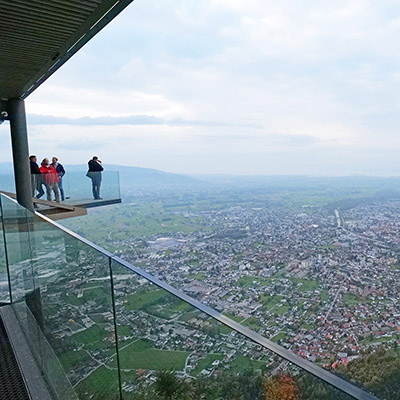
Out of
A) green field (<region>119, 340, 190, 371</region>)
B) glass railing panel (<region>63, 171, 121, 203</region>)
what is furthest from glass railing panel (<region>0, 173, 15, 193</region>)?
green field (<region>119, 340, 190, 371</region>)

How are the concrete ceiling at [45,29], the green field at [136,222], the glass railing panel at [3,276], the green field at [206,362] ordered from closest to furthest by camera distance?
the green field at [206,362] < the concrete ceiling at [45,29] < the glass railing panel at [3,276] < the green field at [136,222]

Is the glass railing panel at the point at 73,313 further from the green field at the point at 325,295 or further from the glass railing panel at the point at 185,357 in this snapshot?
the green field at the point at 325,295

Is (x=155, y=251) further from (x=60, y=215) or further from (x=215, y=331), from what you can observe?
(x=215, y=331)

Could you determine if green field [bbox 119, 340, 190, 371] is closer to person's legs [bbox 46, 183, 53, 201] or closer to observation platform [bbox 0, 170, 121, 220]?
→ observation platform [bbox 0, 170, 121, 220]

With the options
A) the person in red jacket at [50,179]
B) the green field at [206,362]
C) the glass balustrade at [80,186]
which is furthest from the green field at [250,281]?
the green field at [206,362]

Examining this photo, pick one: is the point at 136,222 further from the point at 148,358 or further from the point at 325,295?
the point at 148,358

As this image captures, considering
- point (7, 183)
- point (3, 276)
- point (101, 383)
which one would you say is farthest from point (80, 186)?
point (101, 383)
